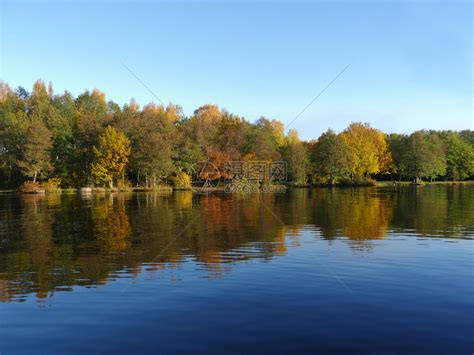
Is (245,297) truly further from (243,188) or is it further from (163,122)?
(163,122)

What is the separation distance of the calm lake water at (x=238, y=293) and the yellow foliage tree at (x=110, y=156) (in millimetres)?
54081

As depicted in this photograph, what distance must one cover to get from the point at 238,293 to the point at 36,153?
72.4 meters

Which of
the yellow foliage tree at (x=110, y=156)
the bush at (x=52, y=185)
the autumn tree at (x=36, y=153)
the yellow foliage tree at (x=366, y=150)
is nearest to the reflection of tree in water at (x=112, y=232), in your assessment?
the yellow foliage tree at (x=110, y=156)

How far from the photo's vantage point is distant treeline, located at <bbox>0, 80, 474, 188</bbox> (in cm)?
7450

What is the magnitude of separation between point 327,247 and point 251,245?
3219mm

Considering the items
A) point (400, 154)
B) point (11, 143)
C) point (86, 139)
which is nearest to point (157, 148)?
point (86, 139)

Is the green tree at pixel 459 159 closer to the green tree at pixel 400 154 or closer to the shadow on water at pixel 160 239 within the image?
the green tree at pixel 400 154

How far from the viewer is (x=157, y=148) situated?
244 feet

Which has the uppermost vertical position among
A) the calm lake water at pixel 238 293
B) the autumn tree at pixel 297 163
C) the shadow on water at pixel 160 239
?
the autumn tree at pixel 297 163

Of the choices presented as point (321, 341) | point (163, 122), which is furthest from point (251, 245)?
point (163, 122)

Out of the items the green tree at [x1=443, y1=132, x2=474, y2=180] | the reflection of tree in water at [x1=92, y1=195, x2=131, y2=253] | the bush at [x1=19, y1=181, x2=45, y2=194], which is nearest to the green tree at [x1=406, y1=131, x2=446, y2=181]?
the green tree at [x1=443, y1=132, x2=474, y2=180]

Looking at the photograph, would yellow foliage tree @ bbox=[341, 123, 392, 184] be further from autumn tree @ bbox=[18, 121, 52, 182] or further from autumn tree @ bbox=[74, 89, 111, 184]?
autumn tree @ bbox=[18, 121, 52, 182]

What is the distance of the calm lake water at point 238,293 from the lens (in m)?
7.86

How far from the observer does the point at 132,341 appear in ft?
25.8
